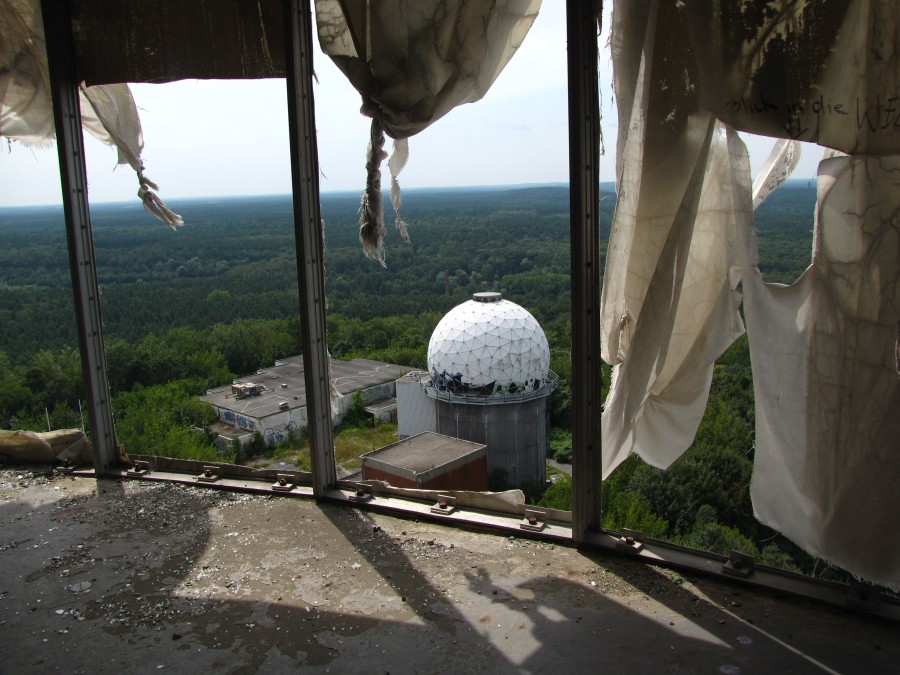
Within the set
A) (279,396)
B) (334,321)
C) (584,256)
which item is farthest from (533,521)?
(334,321)

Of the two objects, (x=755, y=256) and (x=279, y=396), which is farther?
(x=279, y=396)

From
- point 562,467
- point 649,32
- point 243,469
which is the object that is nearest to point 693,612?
Answer: point 649,32

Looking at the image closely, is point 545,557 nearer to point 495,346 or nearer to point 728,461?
point 495,346

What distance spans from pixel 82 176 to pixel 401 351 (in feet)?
78.6

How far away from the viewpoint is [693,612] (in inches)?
90.1

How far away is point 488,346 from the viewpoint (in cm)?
1177

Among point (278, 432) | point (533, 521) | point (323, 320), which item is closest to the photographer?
point (533, 521)

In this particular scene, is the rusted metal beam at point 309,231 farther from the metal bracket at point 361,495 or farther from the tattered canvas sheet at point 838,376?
the tattered canvas sheet at point 838,376

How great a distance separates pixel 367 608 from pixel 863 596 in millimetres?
1719

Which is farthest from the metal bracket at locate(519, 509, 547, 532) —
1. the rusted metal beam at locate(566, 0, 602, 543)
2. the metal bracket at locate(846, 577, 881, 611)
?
the metal bracket at locate(846, 577, 881, 611)

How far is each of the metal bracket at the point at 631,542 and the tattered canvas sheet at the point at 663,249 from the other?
38 cm

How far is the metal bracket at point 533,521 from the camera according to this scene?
2.91 meters

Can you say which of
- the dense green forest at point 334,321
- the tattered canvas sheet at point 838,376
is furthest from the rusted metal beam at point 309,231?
the tattered canvas sheet at point 838,376

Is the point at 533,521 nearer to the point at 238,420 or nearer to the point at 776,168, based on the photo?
the point at 776,168
